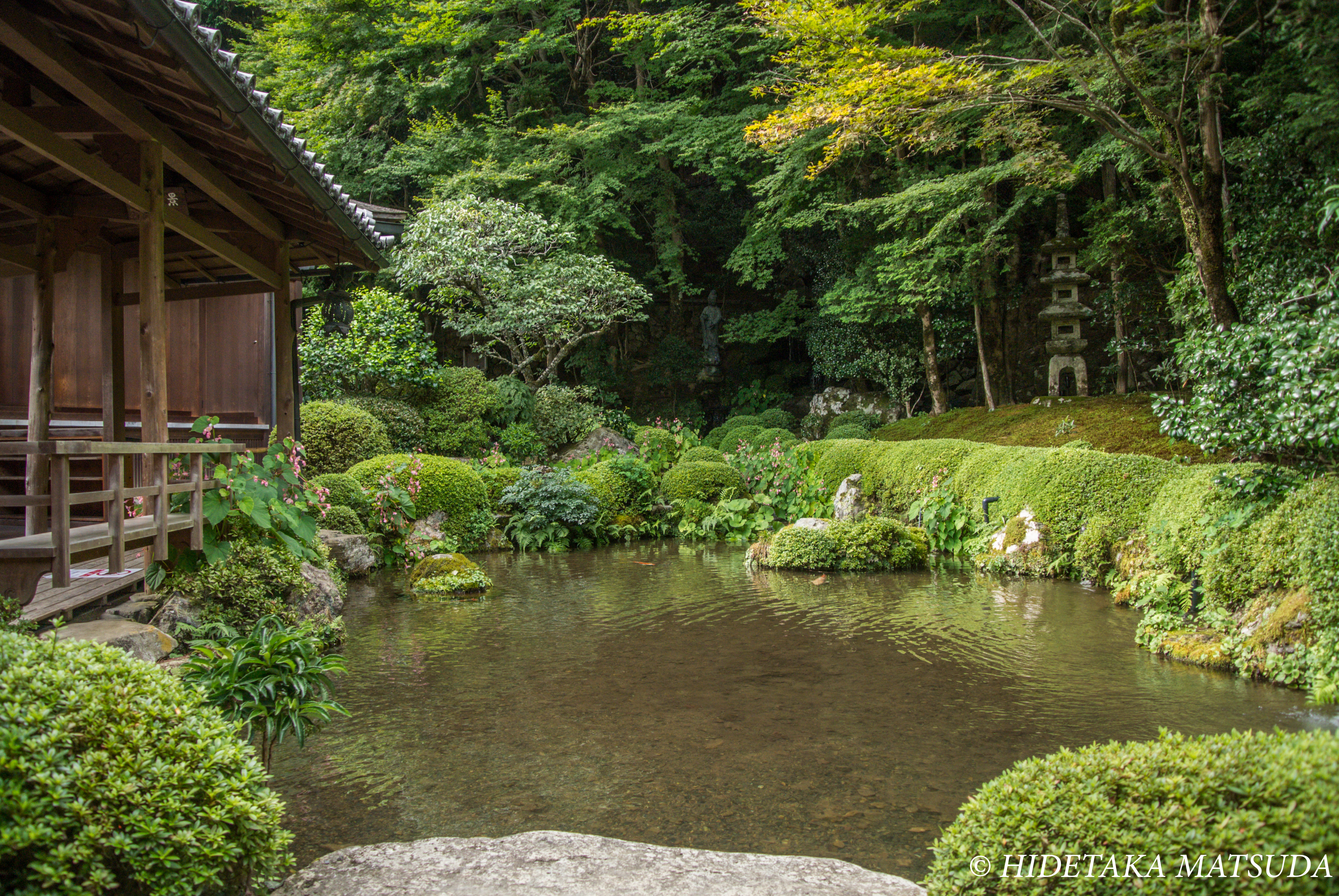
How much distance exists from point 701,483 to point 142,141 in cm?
979

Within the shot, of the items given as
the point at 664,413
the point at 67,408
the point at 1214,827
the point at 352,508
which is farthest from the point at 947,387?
the point at 1214,827

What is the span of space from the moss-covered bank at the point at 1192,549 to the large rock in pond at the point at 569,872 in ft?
12.4

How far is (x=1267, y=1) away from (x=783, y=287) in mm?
13972

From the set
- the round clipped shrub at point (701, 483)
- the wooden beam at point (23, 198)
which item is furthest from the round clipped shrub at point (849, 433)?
the wooden beam at point (23, 198)

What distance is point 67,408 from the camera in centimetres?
838

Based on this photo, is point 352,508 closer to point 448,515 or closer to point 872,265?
point 448,515

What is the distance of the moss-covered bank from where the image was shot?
16.5 feet

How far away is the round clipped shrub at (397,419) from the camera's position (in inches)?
548

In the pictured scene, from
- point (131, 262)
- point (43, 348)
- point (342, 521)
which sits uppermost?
point (131, 262)

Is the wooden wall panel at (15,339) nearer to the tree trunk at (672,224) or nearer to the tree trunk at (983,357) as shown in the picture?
the tree trunk at (672,224)

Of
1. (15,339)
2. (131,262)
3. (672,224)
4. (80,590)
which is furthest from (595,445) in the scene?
(80,590)

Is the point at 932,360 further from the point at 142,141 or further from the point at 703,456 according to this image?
the point at 142,141

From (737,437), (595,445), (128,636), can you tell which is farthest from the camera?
(737,437)

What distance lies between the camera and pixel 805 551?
10.1 m
